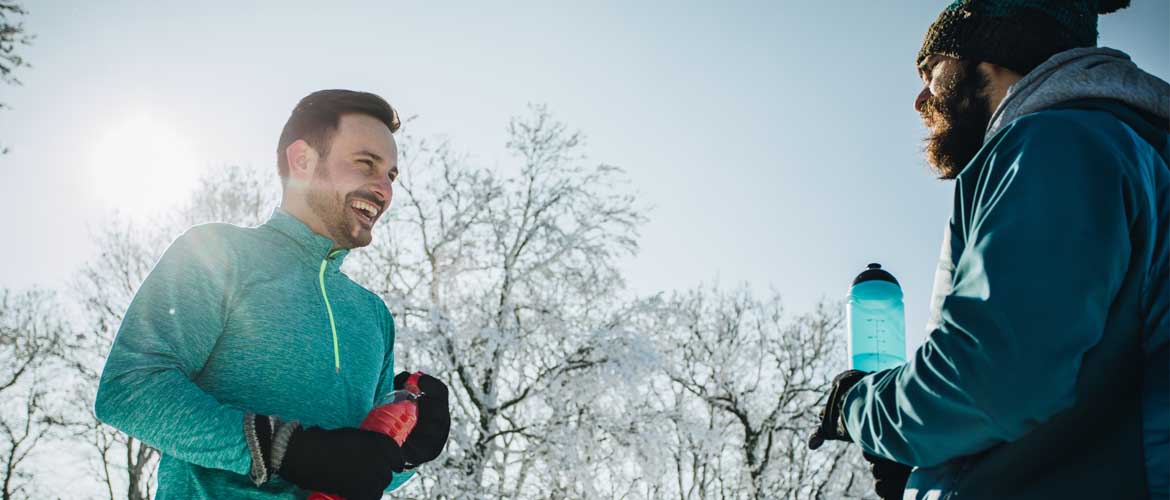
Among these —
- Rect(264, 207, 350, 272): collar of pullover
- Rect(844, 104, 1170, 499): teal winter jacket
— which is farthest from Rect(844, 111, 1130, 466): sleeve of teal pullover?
Rect(264, 207, 350, 272): collar of pullover

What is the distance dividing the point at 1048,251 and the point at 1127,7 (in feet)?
3.69

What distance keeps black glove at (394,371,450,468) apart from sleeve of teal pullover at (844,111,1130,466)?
128cm

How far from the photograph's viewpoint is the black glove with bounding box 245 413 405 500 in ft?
5.34

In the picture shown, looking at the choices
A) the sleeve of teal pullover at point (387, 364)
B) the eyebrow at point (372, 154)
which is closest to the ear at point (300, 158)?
the eyebrow at point (372, 154)

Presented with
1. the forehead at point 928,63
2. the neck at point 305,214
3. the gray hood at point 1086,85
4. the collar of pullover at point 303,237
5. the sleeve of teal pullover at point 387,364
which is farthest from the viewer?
the sleeve of teal pullover at point 387,364

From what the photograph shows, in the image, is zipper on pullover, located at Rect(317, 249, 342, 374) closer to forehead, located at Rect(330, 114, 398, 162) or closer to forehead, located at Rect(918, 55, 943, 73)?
forehead, located at Rect(330, 114, 398, 162)

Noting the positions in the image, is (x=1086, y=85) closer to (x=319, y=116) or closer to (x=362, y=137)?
(x=362, y=137)

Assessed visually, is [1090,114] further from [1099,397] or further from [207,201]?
[207,201]

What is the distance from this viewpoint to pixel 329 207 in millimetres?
2346

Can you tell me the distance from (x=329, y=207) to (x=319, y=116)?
0.34m

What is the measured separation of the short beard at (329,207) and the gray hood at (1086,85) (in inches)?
73.6

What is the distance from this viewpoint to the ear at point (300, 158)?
239 centimetres

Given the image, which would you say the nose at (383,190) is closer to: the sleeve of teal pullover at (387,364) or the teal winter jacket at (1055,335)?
the sleeve of teal pullover at (387,364)

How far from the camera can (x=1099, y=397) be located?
4.11 ft
